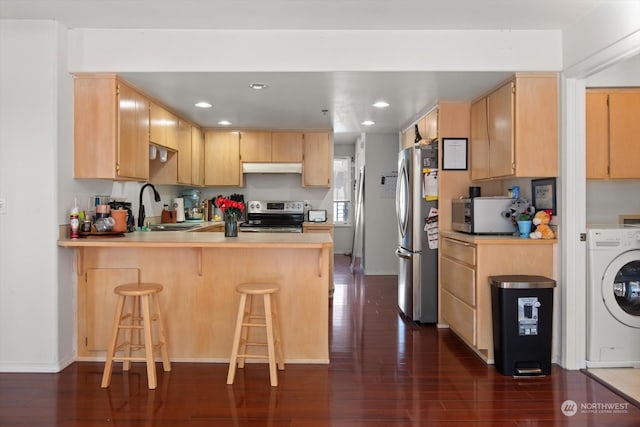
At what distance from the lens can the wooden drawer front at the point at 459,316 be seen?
3.38m

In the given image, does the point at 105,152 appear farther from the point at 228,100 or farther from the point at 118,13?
the point at 228,100

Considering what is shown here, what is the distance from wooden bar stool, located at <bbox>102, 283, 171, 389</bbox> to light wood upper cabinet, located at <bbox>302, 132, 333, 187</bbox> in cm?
310

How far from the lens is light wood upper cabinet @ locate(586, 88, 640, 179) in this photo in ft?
11.2

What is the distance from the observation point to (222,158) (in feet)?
19.5

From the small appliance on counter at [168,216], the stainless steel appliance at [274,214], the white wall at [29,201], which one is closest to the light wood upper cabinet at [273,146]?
the stainless steel appliance at [274,214]

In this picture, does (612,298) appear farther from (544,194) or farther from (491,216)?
(491,216)

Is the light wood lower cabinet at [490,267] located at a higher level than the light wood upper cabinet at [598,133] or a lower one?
lower

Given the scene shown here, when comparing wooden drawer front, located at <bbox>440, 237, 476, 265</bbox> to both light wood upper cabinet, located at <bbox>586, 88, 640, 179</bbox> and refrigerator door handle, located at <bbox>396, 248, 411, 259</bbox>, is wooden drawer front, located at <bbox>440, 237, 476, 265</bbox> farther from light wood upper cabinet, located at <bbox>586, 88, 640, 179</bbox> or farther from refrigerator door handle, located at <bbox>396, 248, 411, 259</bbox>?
light wood upper cabinet, located at <bbox>586, 88, 640, 179</bbox>

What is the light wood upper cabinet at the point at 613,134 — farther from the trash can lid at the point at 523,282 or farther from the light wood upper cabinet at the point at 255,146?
the light wood upper cabinet at the point at 255,146

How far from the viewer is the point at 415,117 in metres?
5.14

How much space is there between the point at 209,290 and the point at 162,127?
6.30ft

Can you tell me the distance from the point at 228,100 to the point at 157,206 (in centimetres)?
170

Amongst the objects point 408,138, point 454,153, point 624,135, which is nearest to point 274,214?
→ point 408,138

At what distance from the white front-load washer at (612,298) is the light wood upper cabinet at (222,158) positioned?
4187 mm
